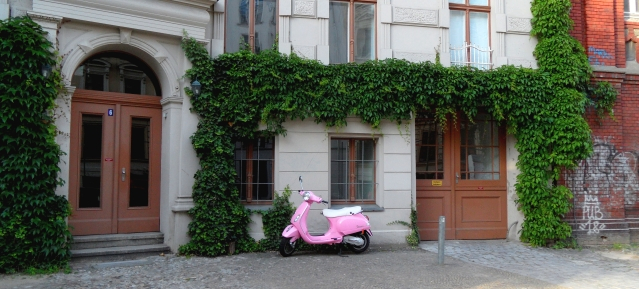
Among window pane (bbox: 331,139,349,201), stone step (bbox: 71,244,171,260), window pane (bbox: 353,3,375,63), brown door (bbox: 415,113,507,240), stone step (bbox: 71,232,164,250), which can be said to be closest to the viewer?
stone step (bbox: 71,244,171,260)

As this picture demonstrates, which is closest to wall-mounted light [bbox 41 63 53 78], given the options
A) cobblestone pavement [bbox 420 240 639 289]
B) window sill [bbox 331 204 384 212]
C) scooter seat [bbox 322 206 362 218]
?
scooter seat [bbox 322 206 362 218]

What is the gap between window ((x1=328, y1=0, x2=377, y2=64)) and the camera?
10766mm

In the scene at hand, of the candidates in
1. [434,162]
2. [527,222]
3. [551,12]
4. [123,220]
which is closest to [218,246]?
[123,220]

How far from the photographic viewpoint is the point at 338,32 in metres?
10.8

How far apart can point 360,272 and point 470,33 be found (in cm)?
609

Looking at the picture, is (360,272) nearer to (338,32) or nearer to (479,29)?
(338,32)

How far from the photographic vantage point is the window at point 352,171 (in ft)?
34.4

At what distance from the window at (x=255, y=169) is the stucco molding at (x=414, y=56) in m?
3.06

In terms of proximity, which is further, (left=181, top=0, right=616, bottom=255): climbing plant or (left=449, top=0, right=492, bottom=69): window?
(left=449, top=0, right=492, bottom=69): window

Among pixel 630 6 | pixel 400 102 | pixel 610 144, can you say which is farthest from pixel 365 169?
pixel 630 6

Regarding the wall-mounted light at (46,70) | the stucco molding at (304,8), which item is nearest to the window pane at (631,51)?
the stucco molding at (304,8)

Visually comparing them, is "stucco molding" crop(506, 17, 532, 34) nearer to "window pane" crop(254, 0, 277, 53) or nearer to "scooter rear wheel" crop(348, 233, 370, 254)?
"window pane" crop(254, 0, 277, 53)

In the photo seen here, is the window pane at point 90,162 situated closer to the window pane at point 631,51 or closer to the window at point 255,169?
the window at point 255,169

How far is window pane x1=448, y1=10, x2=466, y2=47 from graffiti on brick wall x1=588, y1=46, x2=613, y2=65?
2751mm
